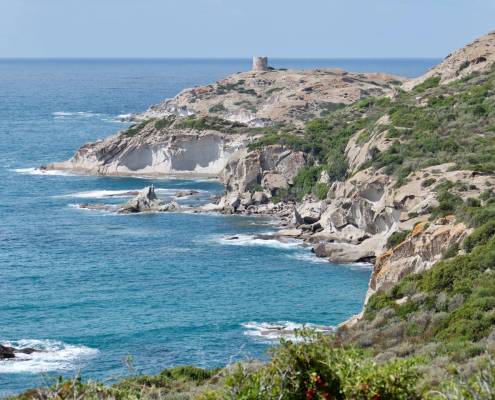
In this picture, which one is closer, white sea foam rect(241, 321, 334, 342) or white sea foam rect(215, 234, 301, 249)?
white sea foam rect(241, 321, 334, 342)

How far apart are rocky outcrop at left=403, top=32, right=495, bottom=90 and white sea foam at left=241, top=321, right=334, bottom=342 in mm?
53950

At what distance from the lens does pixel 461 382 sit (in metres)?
16.6

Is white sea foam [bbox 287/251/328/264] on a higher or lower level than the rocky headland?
lower

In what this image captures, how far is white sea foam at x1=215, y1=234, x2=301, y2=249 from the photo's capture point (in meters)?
68.0

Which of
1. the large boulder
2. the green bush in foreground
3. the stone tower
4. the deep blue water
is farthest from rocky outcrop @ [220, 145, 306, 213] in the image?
the stone tower

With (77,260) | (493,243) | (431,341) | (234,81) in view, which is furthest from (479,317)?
(234,81)

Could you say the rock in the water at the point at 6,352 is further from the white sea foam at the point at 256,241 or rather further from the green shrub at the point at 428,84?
the green shrub at the point at 428,84

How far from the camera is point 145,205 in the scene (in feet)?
270

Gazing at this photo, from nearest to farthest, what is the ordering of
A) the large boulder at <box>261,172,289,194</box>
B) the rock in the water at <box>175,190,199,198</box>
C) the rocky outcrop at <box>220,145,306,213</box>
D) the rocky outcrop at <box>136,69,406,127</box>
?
the rocky outcrop at <box>220,145,306,213</box>, the large boulder at <box>261,172,289,194</box>, the rock in the water at <box>175,190,199,198</box>, the rocky outcrop at <box>136,69,406,127</box>

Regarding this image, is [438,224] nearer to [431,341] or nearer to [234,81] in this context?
[431,341]

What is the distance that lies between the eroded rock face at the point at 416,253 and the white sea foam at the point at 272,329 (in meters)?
3.60

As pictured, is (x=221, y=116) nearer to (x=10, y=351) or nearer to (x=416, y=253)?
(x=416, y=253)

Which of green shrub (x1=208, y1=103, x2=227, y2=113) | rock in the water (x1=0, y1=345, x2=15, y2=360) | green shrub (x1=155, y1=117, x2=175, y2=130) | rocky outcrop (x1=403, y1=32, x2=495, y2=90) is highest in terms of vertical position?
rocky outcrop (x1=403, y1=32, x2=495, y2=90)

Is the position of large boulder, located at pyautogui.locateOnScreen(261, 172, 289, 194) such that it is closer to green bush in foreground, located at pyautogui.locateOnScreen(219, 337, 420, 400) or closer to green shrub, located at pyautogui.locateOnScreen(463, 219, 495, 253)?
green shrub, located at pyautogui.locateOnScreen(463, 219, 495, 253)
